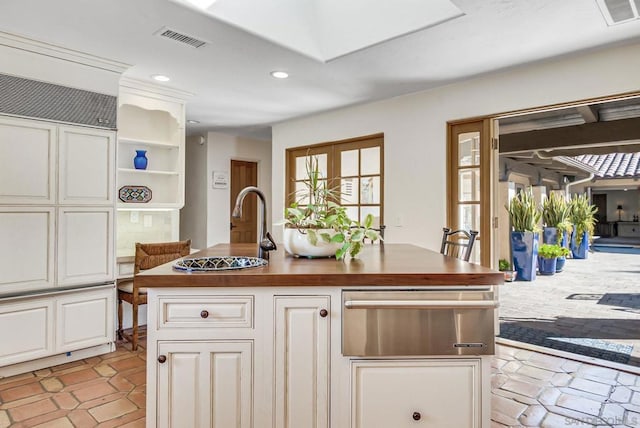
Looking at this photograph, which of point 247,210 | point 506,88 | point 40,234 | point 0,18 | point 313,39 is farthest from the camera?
point 247,210

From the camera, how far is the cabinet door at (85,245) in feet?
9.76

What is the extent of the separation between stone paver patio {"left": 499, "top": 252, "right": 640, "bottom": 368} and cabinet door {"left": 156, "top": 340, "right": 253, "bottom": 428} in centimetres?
289

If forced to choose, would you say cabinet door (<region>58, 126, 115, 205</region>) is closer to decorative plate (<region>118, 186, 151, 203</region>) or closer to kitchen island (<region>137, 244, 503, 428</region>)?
decorative plate (<region>118, 186, 151, 203</region>)

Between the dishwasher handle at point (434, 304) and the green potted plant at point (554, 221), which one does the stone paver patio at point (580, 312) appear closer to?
the green potted plant at point (554, 221)

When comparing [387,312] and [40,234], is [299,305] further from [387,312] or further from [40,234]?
[40,234]

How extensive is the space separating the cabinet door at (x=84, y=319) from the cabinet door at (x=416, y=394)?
8.17 feet

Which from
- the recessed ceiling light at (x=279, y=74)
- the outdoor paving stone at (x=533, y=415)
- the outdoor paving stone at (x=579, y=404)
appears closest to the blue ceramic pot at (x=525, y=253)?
the outdoor paving stone at (x=579, y=404)

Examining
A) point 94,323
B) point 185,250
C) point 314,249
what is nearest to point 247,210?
point 185,250

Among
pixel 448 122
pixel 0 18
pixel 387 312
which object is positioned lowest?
pixel 387 312

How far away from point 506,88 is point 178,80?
2.93m

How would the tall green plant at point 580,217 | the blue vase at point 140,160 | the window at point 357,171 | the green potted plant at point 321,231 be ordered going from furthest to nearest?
the tall green plant at point 580,217 → the window at point 357,171 → the blue vase at point 140,160 → the green potted plant at point 321,231

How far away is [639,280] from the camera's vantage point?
6.73 meters

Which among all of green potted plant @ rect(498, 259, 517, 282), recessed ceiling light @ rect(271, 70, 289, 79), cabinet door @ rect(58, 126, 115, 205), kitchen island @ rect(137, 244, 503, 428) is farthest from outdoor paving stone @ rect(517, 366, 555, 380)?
green potted plant @ rect(498, 259, 517, 282)

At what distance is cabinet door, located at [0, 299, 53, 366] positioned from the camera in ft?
8.88
